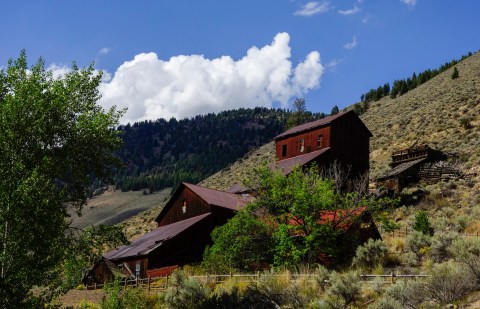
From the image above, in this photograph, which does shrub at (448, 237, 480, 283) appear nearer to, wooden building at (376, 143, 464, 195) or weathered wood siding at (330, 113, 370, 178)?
weathered wood siding at (330, 113, 370, 178)

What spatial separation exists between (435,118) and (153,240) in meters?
49.2

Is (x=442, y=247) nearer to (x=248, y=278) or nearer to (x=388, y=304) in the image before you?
Result: (x=388, y=304)

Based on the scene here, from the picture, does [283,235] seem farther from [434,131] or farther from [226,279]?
[434,131]

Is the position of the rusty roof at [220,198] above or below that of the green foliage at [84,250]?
above

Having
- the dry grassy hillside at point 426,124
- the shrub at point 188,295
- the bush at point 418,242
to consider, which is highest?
the dry grassy hillside at point 426,124

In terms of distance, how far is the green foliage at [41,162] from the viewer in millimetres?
19938

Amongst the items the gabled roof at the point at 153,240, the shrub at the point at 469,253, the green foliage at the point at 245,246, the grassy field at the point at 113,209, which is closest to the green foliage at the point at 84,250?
the green foliage at the point at 245,246

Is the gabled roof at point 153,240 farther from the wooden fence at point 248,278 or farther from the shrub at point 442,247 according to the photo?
the shrub at point 442,247

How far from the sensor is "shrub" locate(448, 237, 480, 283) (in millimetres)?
18203

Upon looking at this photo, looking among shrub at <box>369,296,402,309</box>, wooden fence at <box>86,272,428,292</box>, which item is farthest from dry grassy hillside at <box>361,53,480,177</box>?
shrub at <box>369,296,402,309</box>

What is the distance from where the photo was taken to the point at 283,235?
2861 cm

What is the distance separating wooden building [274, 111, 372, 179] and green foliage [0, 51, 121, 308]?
23650 mm

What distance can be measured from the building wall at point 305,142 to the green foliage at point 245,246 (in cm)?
2041

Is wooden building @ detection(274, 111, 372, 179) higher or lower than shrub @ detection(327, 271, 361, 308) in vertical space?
higher
